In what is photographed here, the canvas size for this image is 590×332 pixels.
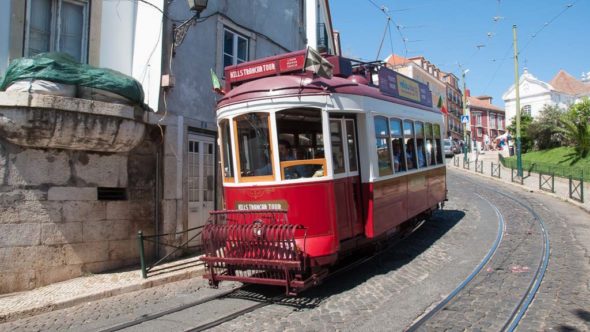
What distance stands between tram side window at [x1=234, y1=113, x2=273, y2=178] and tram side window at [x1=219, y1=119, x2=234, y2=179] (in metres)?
0.23

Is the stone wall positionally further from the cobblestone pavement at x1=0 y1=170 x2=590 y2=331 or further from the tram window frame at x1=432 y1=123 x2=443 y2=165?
the tram window frame at x1=432 y1=123 x2=443 y2=165

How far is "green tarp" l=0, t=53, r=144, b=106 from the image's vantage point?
22.3ft

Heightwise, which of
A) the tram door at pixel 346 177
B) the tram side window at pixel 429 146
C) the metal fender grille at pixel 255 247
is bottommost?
the metal fender grille at pixel 255 247

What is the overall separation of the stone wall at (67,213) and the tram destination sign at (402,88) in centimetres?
456

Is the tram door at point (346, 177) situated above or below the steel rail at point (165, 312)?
above

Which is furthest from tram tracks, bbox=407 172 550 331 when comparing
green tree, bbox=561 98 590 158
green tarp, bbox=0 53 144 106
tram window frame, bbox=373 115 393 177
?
green tree, bbox=561 98 590 158

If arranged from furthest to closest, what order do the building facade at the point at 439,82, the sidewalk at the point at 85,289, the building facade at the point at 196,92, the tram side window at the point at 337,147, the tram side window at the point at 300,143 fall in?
1. the building facade at the point at 439,82
2. the building facade at the point at 196,92
3. the tram side window at the point at 337,147
4. the tram side window at the point at 300,143
5. the sidewalk at the point at 85,289

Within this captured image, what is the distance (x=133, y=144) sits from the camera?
8.15m

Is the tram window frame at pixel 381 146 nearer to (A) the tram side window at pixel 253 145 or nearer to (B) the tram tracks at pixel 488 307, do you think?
(A) the tram side window at pixel 253 145

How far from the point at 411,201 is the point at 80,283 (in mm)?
5939

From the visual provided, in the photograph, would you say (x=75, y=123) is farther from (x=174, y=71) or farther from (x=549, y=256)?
(x=549, y=256)

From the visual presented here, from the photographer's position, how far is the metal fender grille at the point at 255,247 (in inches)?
219

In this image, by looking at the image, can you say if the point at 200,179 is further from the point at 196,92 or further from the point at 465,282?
the point at 465,282

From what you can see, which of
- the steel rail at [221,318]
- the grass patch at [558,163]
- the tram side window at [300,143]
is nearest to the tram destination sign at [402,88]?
the tram side window at [300,143]
